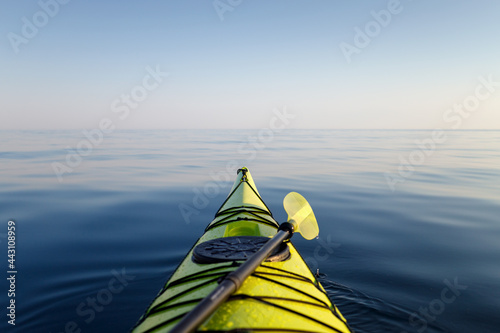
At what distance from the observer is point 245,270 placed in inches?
101

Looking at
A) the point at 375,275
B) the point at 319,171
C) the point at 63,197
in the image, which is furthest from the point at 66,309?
the point at 319,171

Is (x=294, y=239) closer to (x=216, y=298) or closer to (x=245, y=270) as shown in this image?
(x=245, y=270)

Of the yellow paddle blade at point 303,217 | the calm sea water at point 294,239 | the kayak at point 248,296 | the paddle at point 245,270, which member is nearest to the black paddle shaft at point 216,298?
the paddle at point 245,270

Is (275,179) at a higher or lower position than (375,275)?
higher

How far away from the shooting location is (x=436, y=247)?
250 inches

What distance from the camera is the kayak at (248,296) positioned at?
2.29m

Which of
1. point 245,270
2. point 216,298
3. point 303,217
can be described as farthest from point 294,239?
point 216,298

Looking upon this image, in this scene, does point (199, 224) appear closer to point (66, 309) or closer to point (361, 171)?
point (66, 309)

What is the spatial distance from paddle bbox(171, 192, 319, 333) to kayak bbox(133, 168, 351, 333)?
0.18 meters

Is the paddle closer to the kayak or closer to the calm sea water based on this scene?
the kayak

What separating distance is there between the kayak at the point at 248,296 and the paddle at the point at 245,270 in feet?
0.59

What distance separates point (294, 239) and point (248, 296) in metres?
4.62

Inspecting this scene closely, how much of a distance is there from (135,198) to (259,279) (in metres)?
8.33

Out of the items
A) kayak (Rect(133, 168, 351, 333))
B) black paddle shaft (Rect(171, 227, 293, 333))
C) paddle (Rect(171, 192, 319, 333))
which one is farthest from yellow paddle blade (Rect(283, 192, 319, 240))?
black paddle shaft (Rect(171, 227, 293, 333))
